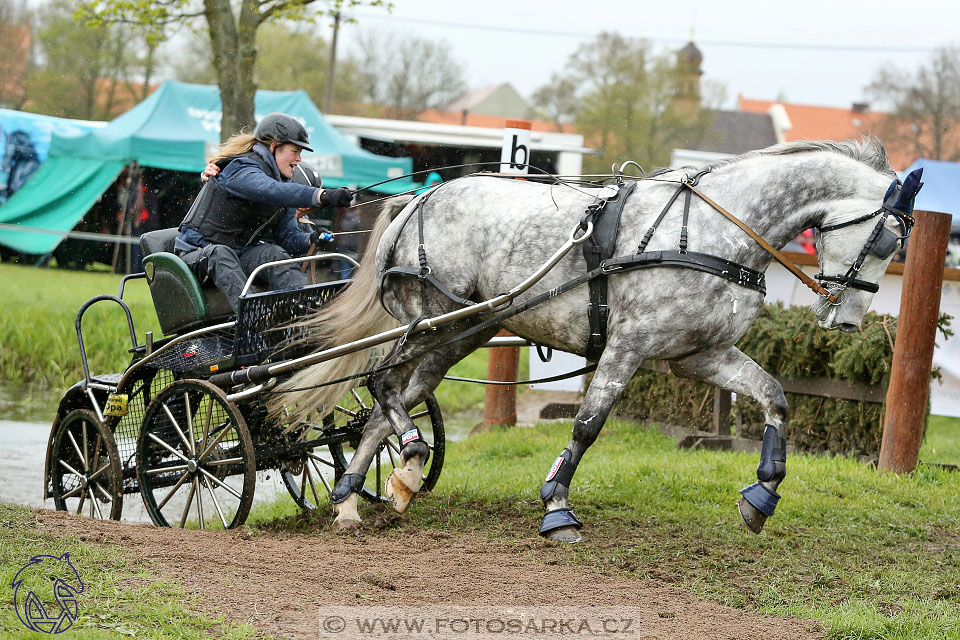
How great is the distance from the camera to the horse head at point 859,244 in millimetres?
4426

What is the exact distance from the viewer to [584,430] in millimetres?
4641

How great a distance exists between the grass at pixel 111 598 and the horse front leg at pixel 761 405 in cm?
248

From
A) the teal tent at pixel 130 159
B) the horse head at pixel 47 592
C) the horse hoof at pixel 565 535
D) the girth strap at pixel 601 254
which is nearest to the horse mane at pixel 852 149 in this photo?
the girth strap at pixel 601 254

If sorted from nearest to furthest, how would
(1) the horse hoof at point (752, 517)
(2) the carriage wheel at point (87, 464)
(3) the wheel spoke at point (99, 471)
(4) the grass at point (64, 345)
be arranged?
1. (1) the horse hoof at point (752, 517)
2. (2) the carriage wheel at point (87, 464)
3. (3) the wheel spoke at point (99, 471)
4. (4) the grass at point (64, 345)

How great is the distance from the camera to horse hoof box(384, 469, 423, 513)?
493 centimetres

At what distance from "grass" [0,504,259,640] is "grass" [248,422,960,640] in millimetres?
1529

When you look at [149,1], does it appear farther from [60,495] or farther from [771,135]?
[771,135]

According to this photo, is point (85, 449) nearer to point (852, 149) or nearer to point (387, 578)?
point (387, 578)

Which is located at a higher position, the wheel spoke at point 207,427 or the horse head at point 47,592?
the wheel spoke at point 207,427

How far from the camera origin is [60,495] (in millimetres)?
6020

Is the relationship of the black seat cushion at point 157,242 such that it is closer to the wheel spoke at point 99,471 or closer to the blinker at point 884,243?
the wheel spoke at point 99,471

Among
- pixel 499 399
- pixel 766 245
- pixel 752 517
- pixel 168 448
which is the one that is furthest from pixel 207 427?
pixel 499 399

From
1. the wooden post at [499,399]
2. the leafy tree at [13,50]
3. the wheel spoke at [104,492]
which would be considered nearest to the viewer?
the wheel spoke at [104,492]

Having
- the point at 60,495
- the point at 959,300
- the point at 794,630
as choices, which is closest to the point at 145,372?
the point at 60,495
